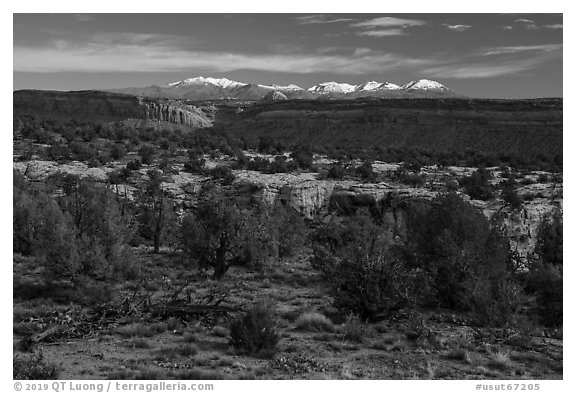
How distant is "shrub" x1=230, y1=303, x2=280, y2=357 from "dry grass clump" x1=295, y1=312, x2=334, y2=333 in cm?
136

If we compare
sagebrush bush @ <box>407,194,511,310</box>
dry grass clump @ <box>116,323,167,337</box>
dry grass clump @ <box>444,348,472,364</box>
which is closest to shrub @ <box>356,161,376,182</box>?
sagebrush bush @ <box>407,194,511,310</box>

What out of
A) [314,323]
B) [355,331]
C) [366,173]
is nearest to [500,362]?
[355,331]

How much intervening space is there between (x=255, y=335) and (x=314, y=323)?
2.24 m

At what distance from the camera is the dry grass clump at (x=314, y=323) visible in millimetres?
11594

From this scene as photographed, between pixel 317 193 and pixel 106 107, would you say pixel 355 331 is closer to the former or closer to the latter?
pixel 317 193

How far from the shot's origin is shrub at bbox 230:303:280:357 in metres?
9.77

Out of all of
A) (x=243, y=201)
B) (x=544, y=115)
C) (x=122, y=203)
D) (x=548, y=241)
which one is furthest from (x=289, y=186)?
(x=544, y=115)

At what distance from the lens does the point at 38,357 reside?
8594 mm

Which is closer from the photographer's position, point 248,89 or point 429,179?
point 429,179

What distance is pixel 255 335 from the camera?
9945 mm

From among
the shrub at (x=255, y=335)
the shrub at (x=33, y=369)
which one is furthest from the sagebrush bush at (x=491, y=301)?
the shrub at (x=33, y=369)

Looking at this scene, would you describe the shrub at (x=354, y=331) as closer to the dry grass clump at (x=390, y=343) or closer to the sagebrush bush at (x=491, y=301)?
the dry grass clump at (x=390, y=343)

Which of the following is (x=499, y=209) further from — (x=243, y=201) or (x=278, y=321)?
(x=278, y=321)
